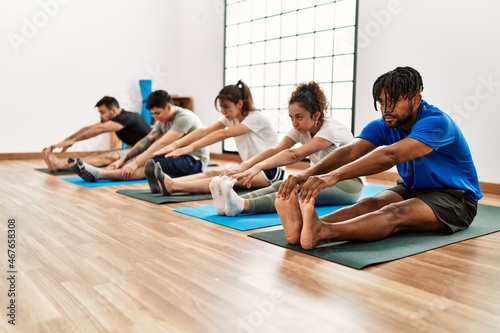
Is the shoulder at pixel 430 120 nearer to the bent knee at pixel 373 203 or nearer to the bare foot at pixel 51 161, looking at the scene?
the bent knee at pixel 373 203

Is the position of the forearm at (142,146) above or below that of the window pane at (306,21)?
below

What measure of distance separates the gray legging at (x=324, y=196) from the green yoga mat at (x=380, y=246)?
0.42 meters

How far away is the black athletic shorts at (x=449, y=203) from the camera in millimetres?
2012

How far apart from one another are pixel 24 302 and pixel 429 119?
1.55m

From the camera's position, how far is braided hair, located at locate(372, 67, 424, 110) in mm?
1896

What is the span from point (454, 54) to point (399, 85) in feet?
7.44

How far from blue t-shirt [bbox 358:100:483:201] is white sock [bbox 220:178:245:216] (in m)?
0.71

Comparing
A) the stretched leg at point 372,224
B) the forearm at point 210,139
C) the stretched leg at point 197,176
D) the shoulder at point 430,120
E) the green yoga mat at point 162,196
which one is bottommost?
the green yoga mat at point 162,196

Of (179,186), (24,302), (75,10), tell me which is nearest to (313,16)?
(179,186)

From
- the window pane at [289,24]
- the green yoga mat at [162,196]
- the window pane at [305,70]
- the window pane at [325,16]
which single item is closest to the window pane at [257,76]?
the window pane at [289,24]

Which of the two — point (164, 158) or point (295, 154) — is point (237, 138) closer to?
point (164, 158)
